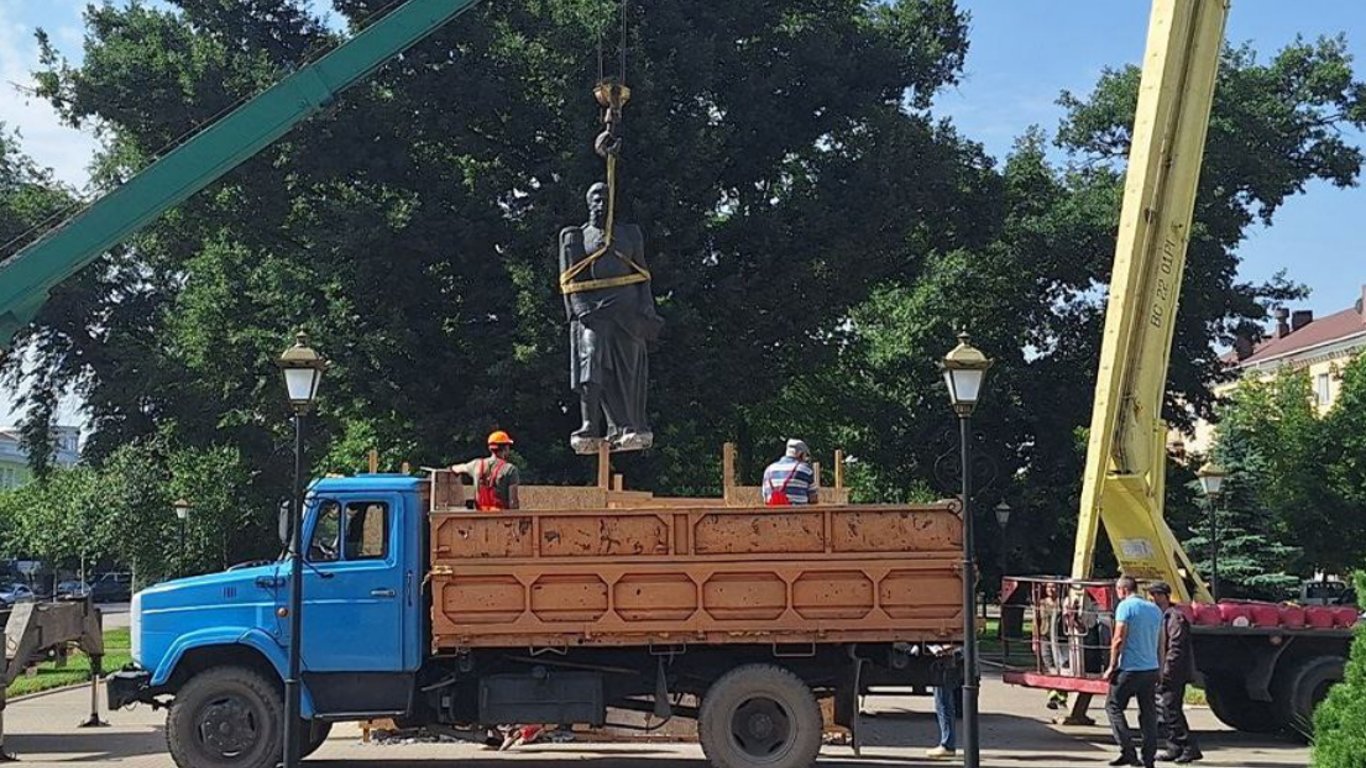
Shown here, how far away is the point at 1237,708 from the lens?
1745 cm

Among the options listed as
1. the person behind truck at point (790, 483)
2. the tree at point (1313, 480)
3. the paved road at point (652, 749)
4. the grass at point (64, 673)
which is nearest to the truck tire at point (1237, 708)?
the paved road at point (652, 749)

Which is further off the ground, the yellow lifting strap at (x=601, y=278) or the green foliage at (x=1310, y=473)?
the yellow lifting strap at (x=601, y=278)

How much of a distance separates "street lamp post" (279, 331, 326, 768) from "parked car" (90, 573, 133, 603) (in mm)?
65971

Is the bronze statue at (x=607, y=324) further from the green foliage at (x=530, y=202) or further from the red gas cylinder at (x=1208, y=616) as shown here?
the green foliage at (x=530, y=202)

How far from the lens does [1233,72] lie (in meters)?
36.2

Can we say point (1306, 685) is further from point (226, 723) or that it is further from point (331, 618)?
point (226, 723)

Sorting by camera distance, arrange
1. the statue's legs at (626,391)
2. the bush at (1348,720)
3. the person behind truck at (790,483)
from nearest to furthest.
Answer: the bush at (1348,720), the person behind truck at (790,483), the statue's legs at (626,391)

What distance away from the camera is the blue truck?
515 inches

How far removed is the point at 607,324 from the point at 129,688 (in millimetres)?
6046

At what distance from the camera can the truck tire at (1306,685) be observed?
1622 centimetres

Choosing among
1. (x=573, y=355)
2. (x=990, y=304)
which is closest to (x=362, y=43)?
(x=573, y=355)

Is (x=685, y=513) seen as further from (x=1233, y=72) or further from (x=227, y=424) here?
(x=1233, y=72)

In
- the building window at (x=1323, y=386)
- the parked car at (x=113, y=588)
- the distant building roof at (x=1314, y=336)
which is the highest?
the distant building roof at (x=1314, y=336)

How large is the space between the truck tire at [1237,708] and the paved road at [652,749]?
213mm
